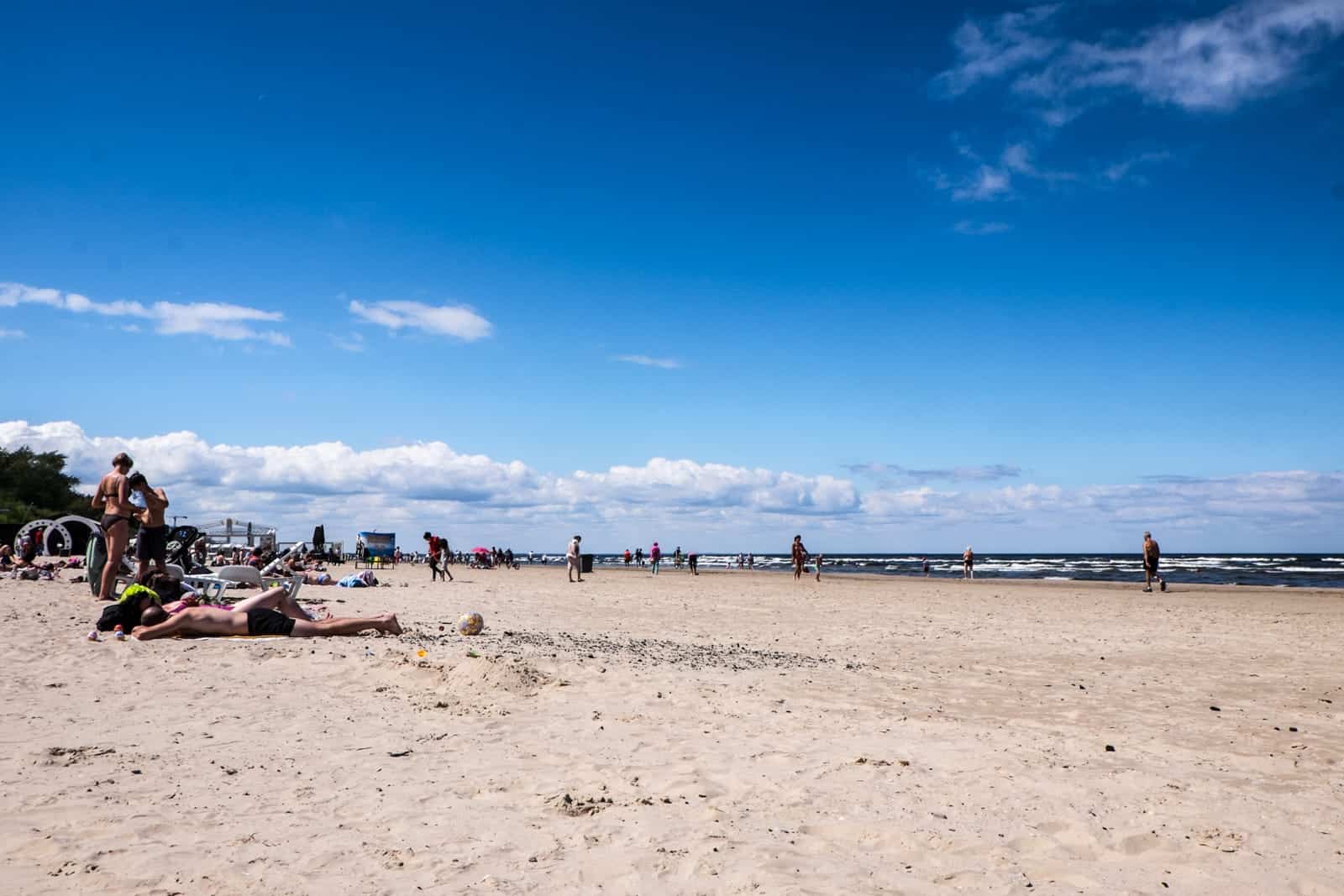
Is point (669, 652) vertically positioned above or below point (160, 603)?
below

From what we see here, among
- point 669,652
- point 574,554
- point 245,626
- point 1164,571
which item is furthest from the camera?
point 1164,571

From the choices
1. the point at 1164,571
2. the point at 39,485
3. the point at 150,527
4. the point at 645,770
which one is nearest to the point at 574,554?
the point at 150,527

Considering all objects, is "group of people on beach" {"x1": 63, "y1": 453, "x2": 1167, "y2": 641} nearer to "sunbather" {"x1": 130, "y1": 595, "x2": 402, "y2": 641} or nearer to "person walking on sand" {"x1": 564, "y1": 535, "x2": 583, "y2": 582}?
"sunbather" {"x1": 130, "y1": 595, "x2": 402, "y2": 641}

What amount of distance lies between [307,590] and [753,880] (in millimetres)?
20423

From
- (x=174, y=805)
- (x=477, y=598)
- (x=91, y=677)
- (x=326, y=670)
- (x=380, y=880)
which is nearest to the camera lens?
(x=380, y=880)

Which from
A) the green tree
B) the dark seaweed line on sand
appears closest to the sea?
the dark seaweed line on sand

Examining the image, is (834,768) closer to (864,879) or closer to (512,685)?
(864,879)

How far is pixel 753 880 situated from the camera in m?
3.77

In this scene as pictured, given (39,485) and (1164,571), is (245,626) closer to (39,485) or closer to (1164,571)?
(1164,571)

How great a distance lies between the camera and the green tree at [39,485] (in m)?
60.0

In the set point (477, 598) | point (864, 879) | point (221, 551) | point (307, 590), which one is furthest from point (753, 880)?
point (221, 551)

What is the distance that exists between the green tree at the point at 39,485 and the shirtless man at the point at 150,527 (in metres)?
55.2

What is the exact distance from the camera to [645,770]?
545 centimetres

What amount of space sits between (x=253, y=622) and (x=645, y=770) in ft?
21.4
